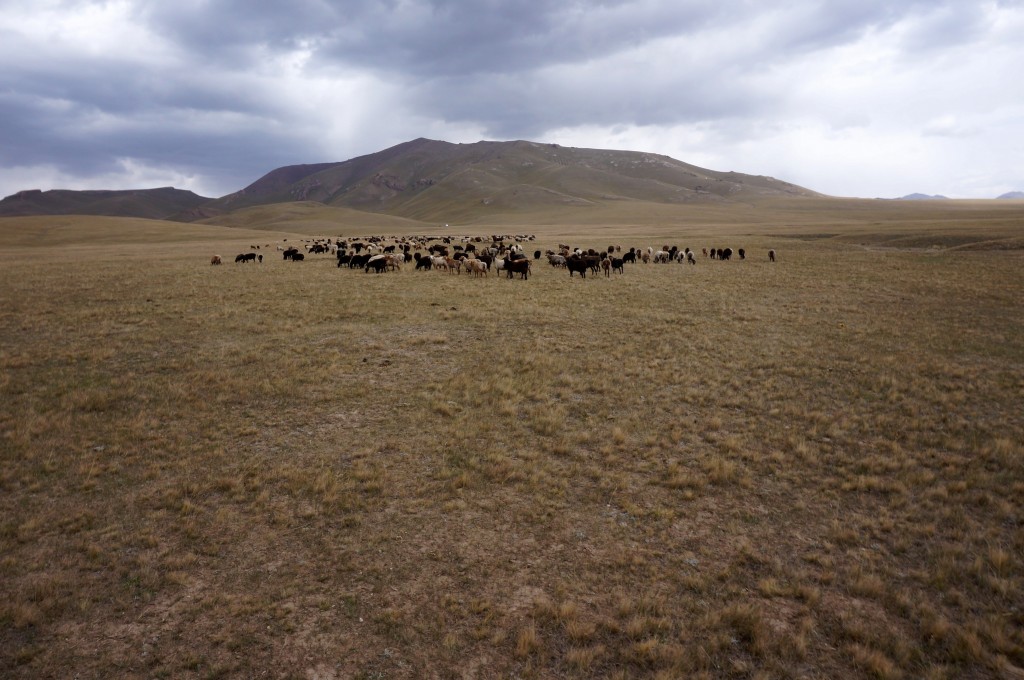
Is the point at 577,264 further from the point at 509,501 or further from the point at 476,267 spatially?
the point at 509,501

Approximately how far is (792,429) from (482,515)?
688 cm

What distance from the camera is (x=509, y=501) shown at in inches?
316

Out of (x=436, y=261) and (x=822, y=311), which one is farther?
(x=436, y=261)

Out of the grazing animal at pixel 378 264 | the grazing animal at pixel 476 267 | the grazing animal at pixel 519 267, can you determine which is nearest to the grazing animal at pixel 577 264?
the grazing animal at pixel 519 267

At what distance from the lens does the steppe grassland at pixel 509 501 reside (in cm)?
543

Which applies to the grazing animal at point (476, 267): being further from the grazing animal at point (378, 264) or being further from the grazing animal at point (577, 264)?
the grazing animal at point (378, 264)

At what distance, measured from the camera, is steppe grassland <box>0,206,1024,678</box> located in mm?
5426

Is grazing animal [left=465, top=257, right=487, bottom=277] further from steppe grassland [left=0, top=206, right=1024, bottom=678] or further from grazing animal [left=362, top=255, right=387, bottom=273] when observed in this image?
steppe grassland [left=0, top=206, right=1024, bottom=678]

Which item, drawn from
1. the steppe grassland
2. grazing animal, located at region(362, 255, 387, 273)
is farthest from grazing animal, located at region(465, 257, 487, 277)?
the steppe grassland

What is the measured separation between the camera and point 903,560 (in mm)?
6699

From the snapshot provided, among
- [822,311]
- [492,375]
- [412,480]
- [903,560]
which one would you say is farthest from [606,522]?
[822,311]

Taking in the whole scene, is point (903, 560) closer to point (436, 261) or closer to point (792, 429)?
point (792, 429)

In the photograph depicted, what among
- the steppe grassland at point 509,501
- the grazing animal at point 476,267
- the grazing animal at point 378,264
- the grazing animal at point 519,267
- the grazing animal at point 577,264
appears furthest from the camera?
the grazing animal at point 378,264

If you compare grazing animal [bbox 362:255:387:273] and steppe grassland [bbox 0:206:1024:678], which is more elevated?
grazing animal [bbox 362:255:387:273]
